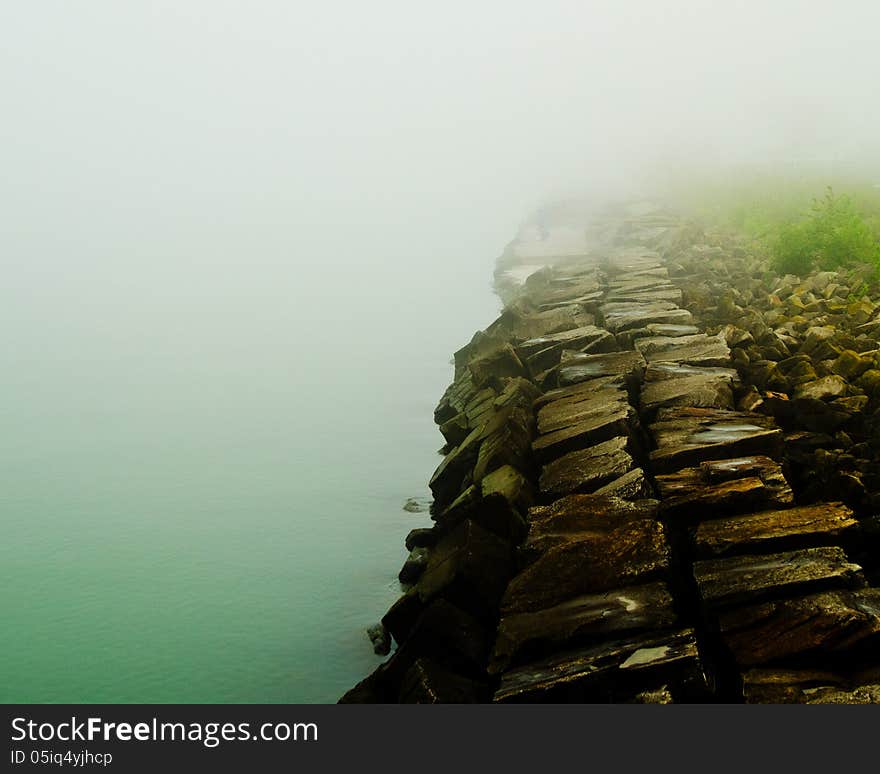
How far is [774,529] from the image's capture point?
19.5 ft

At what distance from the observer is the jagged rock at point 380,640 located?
8773mm

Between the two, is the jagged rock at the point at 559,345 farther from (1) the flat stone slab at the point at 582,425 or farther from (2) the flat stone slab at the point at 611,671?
(2) the flat stone slab at the point at 611,671

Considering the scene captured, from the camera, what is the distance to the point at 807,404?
780cm

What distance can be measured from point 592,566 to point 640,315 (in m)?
7.29

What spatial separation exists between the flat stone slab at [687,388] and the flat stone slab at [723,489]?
58.9 inches

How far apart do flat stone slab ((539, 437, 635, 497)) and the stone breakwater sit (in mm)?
20

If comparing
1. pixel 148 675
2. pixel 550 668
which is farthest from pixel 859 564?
pixel 148 675

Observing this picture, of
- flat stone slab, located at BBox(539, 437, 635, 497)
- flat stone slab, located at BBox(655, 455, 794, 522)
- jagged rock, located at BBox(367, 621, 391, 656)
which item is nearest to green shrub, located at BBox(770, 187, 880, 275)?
flat stone slab, located at BBox(539, 437, 635, 497)

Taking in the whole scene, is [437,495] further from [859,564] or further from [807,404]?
[859,564]

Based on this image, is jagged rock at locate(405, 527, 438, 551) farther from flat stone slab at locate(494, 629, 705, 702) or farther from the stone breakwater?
flat stone slab at locate(494, 629, 705, 702)

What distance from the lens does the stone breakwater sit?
505 cm

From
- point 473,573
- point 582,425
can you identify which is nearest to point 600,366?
point 582,425

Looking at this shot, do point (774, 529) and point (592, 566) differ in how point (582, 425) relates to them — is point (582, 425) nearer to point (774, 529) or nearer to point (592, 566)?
point (592, 566)

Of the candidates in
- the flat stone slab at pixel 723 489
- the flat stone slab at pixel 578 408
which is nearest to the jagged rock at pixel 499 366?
the flat stone slab at pixel 578 408
